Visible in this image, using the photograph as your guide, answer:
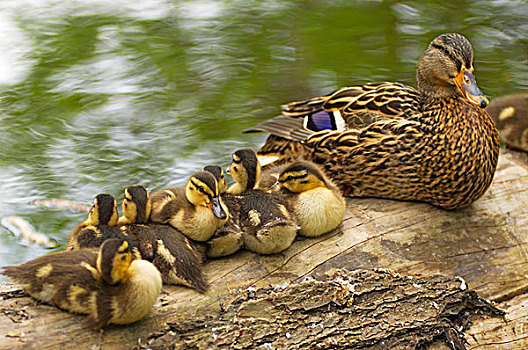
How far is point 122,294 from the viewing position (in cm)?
288

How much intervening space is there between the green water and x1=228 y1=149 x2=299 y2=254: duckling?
6.19 feet

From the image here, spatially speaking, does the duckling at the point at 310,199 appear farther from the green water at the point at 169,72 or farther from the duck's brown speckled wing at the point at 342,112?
the green water at the point at 169,72

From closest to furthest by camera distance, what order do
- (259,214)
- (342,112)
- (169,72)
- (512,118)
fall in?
1. (259,214)
2. (342,112)
3. (512,118)
4. (169,72)

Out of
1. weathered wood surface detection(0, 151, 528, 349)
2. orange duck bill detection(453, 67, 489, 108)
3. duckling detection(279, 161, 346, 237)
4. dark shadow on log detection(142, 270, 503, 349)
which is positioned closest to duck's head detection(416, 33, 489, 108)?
orange duck bill detection(453, 67, 489, 108)

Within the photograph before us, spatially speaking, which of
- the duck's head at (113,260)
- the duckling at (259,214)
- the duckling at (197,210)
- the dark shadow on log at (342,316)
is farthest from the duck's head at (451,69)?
the duck's head at (113,260)

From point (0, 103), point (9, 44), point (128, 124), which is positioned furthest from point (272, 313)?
point (9, 44)

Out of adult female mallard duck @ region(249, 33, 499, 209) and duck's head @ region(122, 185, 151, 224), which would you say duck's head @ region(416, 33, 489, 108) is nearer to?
adult female mallard duck @ region(249, 33, 499, 209)

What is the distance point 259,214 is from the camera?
3.53m

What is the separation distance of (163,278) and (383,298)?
1092 mm

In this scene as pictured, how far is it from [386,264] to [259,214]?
2.46 ft

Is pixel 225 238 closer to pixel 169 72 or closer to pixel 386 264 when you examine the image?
pixel 386 264

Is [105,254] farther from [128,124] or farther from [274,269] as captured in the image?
[128,124]

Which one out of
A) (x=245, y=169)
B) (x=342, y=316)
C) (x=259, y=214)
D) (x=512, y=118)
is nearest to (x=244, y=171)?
(x=245, y=169)

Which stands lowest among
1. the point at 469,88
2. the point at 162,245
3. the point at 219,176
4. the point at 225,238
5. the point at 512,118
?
the point at 512,118
